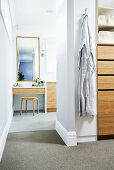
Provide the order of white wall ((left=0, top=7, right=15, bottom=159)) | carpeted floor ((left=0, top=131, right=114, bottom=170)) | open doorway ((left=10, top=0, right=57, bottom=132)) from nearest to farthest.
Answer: carpeted floor ((left=0, top=131, right=114, bottom=170)) < white wall ((left=0, top=7, right=15, bottom=159)) < open doorway ((left=10, top=0, right=57, bottom=132))

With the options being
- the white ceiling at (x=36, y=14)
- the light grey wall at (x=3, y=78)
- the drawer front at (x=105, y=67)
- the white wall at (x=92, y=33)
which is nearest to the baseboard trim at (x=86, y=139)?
the white wall at (x=92, y=33)

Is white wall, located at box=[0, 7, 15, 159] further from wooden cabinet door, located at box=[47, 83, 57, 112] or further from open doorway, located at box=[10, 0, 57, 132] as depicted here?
wooden cabinet door, located at box=[47, 83, 57, 112]

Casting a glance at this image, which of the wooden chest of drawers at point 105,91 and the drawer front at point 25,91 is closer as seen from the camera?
the wooden chest of drawers at point 105,91

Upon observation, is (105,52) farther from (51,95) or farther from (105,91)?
(51,95)

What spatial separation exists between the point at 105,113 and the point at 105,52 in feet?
2.77

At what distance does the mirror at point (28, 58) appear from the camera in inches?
204

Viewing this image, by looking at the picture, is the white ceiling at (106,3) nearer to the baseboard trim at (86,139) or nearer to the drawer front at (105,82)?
the drawer front at (105,82)

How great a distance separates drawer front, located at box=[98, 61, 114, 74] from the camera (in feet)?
8.05

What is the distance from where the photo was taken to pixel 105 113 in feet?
8.03

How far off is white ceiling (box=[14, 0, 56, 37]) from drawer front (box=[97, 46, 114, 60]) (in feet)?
5.59

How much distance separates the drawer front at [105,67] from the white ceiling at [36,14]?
1854mm

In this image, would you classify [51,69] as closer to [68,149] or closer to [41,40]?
[41,40]

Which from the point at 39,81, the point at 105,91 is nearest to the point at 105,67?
the point at 105,91

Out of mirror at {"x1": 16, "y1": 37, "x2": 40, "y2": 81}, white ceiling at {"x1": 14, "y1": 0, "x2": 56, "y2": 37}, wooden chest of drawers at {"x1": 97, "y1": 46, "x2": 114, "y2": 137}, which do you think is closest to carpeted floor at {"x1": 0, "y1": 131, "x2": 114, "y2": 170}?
wooden chest of drawers at {"x1": 97, "y1": 46, "x2": 114, "y2": 137}
